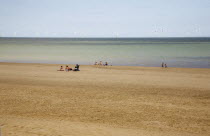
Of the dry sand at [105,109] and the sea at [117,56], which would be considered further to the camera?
the sea at [117,56]

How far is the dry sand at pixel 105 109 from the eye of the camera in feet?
31.2

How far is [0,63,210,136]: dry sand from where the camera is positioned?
9.52 m

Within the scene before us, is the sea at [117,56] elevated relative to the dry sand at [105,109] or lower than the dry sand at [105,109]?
elevated

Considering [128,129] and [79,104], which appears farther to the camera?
[79,104]

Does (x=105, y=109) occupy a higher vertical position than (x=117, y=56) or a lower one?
lower

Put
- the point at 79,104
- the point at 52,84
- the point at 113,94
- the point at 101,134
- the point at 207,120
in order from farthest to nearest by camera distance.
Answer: the point at 52,84 → the point at 113,94 → the point at 79,104 → the point at 207,120 → the point at 101,134

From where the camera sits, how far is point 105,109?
41.2 ft

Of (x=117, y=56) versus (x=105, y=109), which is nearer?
(x=105, y=109)

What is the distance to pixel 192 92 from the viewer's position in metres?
16.5

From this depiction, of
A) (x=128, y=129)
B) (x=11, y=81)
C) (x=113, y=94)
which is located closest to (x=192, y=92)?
(x=113, y=94)

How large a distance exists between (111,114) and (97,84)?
792 cm

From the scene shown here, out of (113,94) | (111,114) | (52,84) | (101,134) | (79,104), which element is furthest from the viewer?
(52,84)

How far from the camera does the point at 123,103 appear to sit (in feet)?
44.8

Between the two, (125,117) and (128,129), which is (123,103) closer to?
(125,117)
